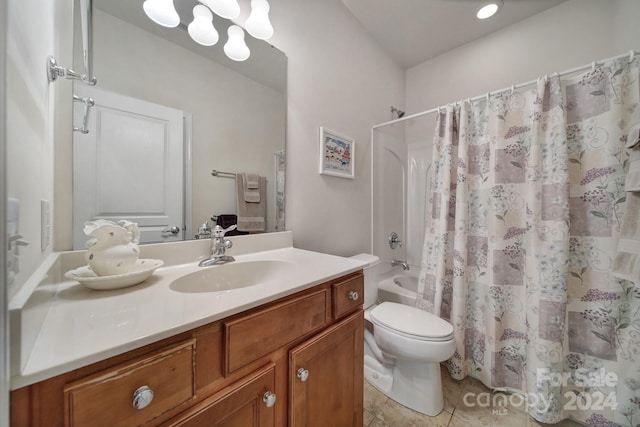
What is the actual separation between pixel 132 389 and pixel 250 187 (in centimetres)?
90

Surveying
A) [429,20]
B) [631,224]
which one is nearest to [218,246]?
[631,224]

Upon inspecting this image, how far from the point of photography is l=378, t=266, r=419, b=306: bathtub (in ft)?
5.60

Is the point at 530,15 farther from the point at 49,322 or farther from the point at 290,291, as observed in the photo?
the point at 49,322

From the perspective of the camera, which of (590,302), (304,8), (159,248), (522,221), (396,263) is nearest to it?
(159,248)

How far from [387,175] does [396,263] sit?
0.84m

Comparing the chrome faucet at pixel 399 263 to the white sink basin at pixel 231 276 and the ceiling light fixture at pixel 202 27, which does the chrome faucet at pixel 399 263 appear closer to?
the white sink basin at pixel 231 276

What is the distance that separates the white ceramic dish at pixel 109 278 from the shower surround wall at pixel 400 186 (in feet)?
5.47

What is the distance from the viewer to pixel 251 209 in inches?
46.2

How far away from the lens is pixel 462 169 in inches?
56.0

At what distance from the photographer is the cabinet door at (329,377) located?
67cm

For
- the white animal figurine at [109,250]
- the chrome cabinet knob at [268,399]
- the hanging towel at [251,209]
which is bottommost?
the chrome cabinet knob at [268,399]

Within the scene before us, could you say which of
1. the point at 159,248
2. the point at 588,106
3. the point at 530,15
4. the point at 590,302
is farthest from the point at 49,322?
the point at 530,15

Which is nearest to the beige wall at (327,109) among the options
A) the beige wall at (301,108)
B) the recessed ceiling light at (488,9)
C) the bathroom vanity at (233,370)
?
the beige wall at (301,108)

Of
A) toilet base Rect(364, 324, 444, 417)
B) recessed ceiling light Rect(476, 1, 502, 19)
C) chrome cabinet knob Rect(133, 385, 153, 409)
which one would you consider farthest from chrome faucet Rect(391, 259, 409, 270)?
recessed ceiling light Rect(476, 1, 502, 19)
